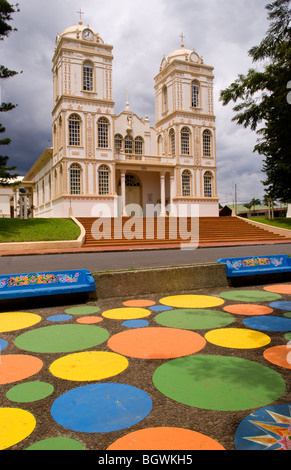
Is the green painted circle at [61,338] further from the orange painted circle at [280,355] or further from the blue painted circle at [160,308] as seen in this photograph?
the orange painted circle at [280,355]

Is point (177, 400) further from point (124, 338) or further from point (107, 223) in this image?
point (107, 223)

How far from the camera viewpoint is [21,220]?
76.5 ft

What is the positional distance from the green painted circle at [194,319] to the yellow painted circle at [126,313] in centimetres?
29

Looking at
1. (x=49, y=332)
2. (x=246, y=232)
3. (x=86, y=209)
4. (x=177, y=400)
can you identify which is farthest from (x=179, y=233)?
(x=177, y=400)

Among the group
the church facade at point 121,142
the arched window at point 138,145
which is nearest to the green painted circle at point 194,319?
the church facade at point 121,142

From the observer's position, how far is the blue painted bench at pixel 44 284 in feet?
18.9

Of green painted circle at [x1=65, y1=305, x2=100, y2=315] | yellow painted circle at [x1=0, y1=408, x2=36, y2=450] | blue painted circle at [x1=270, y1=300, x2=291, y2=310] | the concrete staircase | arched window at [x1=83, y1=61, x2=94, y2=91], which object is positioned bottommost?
green painted circle at [x1=65, y1=305, x2=100, y2=315]

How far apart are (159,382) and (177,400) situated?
351 millimetres

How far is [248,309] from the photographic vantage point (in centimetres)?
561

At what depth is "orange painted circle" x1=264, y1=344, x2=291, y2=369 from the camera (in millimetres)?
3361

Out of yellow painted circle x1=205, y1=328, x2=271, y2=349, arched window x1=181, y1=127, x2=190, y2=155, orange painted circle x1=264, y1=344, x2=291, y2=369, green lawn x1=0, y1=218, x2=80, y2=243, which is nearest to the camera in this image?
orange painted circle x1=264, y1=344, x2=291, y2=369

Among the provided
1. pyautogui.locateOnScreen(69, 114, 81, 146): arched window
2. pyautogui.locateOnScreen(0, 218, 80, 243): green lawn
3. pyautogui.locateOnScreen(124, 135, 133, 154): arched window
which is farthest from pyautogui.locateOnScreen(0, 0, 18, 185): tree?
pyautogui.locateOnScreen(124, 135, 133, 154): arched window

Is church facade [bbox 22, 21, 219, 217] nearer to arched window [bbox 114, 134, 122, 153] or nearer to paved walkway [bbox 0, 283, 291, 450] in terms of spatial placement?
arched window [bbox 114, 134, 122, 153]

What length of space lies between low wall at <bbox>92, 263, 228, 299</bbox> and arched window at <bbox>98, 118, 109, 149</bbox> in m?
25.8
